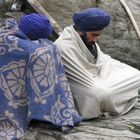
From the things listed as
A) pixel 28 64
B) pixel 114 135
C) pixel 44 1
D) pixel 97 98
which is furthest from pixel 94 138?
pixel 44 1

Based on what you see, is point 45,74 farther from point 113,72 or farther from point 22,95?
point 113,72

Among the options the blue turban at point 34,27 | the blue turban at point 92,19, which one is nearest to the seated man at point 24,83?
the blue turban at point 34,27

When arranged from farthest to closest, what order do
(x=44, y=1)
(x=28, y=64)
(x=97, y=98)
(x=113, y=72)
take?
(x=44, y=1) → (x=113, y=72) → (x=97, y=98) → (x=28, y=64)

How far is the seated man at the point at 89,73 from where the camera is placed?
4828 mm

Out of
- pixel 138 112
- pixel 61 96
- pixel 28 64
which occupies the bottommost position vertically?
pixel 138 112

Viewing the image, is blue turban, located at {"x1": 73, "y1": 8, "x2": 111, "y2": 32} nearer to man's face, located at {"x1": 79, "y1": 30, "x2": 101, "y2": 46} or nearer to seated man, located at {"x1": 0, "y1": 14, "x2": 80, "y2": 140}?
man's face, located at {"x1": 79, "y1": 30, "x2": 101, "y2": 46}

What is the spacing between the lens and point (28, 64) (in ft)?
14.3

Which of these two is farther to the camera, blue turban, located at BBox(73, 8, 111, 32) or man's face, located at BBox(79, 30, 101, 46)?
man's face, located at BBox(79, 30, 101, 46)

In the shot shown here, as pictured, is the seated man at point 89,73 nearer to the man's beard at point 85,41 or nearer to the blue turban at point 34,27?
the man's beard at point 85,41

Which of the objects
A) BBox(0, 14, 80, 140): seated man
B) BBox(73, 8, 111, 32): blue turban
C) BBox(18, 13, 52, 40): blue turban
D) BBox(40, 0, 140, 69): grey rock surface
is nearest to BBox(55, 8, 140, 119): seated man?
BBox(73, 8, 111, 32): blue turban

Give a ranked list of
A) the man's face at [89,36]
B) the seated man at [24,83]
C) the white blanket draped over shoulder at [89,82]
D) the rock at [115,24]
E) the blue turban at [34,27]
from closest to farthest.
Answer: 1. the seated man at [24,83]
2. the blue turban at [34,27]
3. the white blanket draped over shoulder at [89,82]
4. the man's face at [89,36]
5. the rock at [115,24]

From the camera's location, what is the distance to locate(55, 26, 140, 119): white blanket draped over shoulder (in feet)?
15.8

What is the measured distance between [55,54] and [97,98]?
0.61 metres

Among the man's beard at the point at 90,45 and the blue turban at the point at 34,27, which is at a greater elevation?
the blue turban at the point at 34,27
